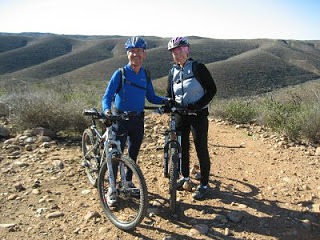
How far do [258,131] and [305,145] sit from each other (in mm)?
1305

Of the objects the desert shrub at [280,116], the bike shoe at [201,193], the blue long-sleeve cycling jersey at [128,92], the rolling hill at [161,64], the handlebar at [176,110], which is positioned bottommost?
the rolling hill at [161,64]

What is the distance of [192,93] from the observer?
14.1 feet

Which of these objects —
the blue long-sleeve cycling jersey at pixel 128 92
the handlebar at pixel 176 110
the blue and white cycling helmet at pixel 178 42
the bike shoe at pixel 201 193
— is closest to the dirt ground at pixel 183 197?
the bike shoe at pixel 201 193

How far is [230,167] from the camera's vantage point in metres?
5.89

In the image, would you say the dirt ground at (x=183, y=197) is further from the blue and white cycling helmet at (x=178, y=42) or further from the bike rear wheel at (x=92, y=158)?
the blue and white cycling helmet at (x=178, y=42)

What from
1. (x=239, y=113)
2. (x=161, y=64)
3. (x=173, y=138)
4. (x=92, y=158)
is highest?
(x=173, y=138)

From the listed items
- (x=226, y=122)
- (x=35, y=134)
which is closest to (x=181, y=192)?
(x=35, y=134)

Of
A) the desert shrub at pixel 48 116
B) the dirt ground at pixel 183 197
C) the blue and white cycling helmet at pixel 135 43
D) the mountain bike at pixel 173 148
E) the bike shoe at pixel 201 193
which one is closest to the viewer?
the dirt ground at pixel 183 197

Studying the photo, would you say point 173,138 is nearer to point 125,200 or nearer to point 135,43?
point 125,200

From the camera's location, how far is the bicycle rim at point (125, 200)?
3588mm

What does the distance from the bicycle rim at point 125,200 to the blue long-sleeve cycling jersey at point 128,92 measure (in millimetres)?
685

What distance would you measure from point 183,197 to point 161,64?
57.3m

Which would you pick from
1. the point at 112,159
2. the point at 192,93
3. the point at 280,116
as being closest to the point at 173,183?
the point at 112,159

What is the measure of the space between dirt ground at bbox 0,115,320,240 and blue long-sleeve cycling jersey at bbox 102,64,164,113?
1.21 metres
